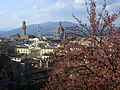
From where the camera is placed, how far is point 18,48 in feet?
298

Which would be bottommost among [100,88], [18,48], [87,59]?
[18,48]

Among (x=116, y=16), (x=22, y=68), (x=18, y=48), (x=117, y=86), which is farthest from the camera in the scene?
(x=18, y=48)

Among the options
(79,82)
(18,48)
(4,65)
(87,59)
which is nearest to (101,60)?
(87,59)

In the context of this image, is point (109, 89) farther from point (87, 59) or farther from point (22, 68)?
point (22, 68)

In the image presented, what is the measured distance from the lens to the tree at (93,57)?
899 cm

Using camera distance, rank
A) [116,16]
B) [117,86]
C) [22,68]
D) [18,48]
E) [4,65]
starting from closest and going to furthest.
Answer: [117,86] < [116,16] < [4,65] < [22,68] < [18,48]

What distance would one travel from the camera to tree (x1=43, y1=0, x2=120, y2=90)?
8992mm

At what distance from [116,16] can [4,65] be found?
28.0 meters

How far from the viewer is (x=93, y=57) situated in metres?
9.19

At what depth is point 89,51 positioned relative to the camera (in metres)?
9.39

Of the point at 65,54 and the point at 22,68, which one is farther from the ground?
the point at 65,54

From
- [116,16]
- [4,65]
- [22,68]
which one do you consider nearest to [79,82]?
[116,16]

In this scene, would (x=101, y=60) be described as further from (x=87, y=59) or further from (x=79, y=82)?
(x=79, y=82)

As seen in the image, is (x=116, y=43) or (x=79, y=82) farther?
(x=79, y=82)
